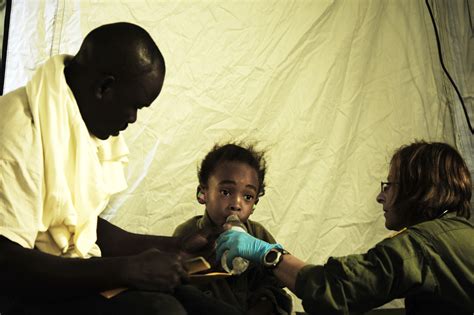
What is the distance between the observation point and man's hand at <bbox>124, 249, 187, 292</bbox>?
1308 mm

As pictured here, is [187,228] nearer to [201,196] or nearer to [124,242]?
[201,196]

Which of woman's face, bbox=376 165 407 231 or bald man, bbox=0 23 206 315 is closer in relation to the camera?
bald man, bbox=0 23 206 315

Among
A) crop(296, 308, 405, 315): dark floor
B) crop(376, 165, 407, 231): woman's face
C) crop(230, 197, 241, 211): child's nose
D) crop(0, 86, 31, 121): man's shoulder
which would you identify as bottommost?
crop(296, 308, 405, 315): dark floor

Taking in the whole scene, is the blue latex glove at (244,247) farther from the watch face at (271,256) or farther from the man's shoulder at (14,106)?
the man's shoulder at (14,106)

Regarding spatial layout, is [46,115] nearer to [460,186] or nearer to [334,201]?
[460,186]

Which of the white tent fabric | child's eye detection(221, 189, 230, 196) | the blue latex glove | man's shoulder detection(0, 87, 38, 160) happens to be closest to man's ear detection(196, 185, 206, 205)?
child's eye detection(221, 189, 230, 196)

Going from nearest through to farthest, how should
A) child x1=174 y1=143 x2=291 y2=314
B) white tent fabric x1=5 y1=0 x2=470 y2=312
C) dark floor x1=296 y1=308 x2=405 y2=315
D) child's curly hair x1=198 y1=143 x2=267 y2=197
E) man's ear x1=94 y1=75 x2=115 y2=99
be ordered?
man's ear x1=94 y1=75 x2=115 y2=99 < child x1=174 y1=143 x2=291 y2=314 < child's curly hair x1=198 y1=143 x2=267 y2=197 < white tent fabric x1=5 y1=0 x2=470 y2=312 < dark floor x1=296 y1=308 x2=405 y2=315

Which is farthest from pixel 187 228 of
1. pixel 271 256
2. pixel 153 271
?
pixel 153 271

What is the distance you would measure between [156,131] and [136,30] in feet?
3.12

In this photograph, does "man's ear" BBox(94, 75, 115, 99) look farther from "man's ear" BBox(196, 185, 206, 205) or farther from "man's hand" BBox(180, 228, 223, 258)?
"man's ear" BBox(196, 185, 206, 205)

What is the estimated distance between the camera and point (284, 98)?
2539 millimetres

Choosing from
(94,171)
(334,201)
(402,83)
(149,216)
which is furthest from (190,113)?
(94,171)

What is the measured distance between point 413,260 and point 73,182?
0.75 meters

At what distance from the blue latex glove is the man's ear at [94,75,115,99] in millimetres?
511
